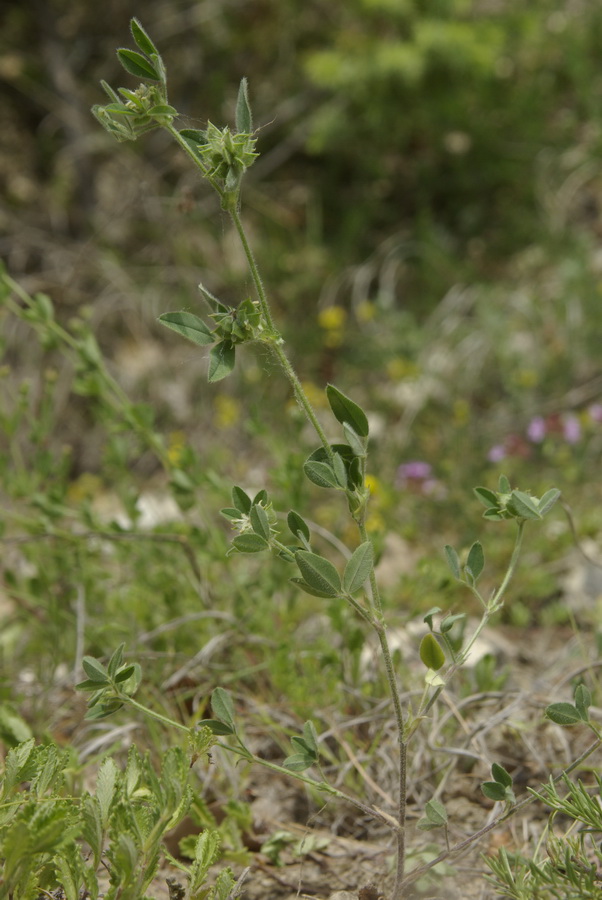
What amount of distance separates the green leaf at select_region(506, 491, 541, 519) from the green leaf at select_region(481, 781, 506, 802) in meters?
0.39

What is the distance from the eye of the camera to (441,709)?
1.70 metres

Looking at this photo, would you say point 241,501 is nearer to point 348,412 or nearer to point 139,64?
point 348,412

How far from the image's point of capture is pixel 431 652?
116 centimetres

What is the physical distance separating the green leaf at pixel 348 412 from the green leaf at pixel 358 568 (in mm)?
168

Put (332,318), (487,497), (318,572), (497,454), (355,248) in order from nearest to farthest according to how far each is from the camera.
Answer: (318,572), (487,497), (497,454), (332,318), (355,248)

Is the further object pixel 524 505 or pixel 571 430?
pixel 571 430

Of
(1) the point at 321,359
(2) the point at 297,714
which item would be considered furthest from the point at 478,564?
(1) the point at 321,359

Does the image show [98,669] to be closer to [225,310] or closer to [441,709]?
[225,310]

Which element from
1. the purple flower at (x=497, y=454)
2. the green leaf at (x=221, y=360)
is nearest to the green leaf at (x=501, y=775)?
the green leaf at (x=221, y=360)

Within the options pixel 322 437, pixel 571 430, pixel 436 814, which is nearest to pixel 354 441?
pixel 322 437

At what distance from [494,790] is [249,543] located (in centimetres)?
51

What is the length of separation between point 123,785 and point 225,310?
70 centimetres

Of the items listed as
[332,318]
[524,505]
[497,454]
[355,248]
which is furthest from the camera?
[355,248]

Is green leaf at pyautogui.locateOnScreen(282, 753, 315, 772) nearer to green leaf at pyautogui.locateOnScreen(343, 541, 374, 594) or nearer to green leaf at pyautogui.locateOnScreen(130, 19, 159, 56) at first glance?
green leaf at pyautogui.locateOnScreen(343, 541, 374, 594)
